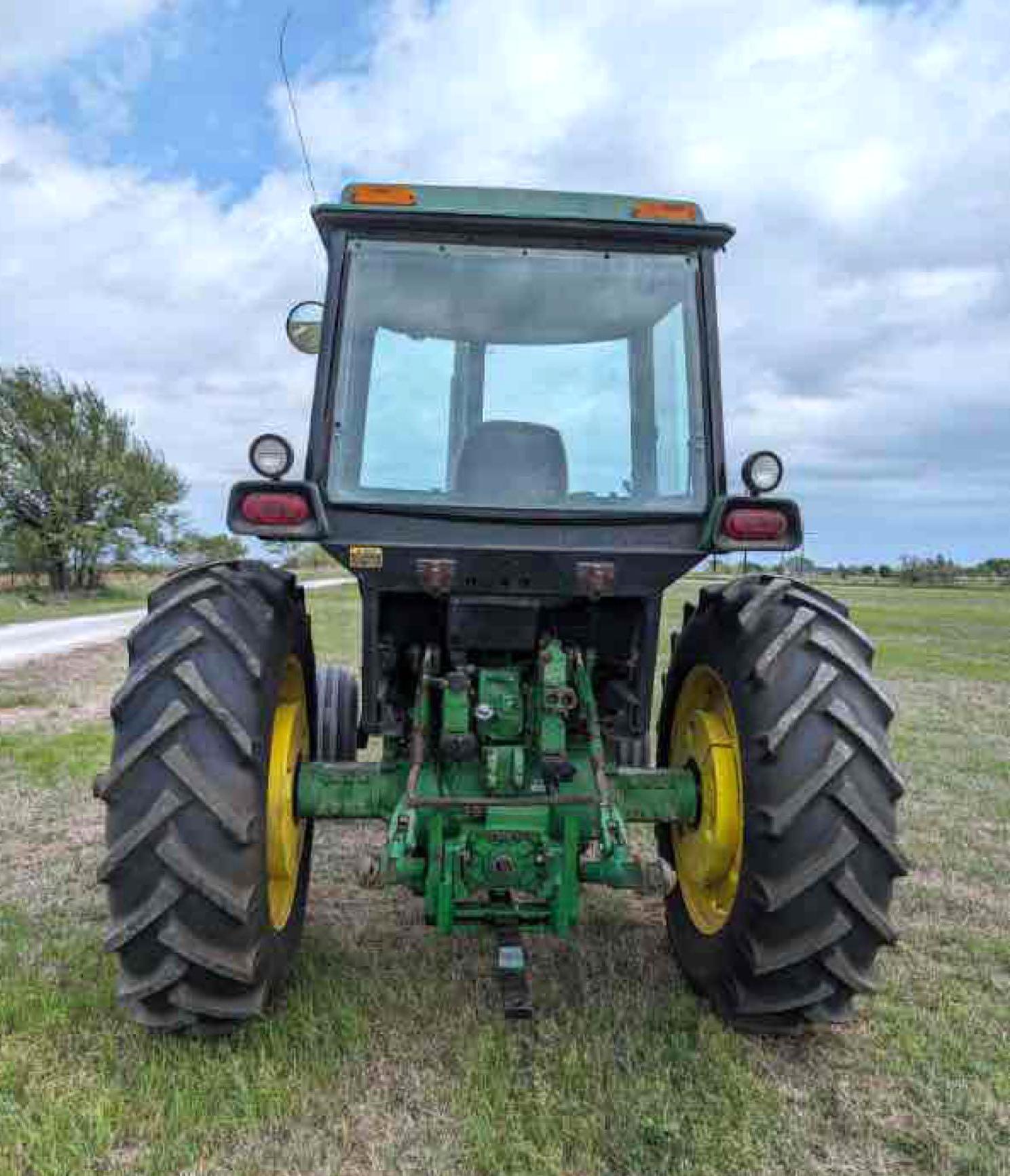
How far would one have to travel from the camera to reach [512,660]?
357 centimetres

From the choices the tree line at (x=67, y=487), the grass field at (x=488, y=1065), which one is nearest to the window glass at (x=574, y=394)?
the grass field at (x=488, y=1065)

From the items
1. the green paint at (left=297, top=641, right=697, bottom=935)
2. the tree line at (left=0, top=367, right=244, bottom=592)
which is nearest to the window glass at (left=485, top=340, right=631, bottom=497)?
the green paint at (left=297, top=641, right=697, bottom=935)

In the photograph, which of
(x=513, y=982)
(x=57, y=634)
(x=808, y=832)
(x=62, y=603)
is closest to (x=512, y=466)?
(x=808, y=832)

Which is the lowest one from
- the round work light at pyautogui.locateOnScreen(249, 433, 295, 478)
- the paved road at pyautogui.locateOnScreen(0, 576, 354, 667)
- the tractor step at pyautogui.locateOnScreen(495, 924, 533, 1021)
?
the tractor step at pyautogui.locateOnScreen(495, 924, 533, 1021)

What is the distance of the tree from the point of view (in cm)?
2931

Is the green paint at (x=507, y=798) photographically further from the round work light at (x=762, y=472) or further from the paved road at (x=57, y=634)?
the paved road at (x=57, y=634)

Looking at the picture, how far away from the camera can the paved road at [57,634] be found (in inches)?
557

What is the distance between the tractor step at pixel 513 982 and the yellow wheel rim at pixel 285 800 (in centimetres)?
71

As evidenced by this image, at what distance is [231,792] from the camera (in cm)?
273

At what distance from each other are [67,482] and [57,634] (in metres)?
14.2

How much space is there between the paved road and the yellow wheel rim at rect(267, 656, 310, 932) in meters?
10.6

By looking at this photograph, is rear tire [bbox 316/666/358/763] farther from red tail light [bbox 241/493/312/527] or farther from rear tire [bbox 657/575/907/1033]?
rear tire [bbox 657/575/907/1033]

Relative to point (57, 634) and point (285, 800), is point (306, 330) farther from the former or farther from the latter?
point (57, 634)

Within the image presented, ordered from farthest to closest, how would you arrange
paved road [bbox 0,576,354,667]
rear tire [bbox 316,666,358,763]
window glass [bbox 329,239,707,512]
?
paved road [bbox 0,576,354,667], rear tire [bbox 316,666,358,763], window glass [bbox 329,239,707,512]
